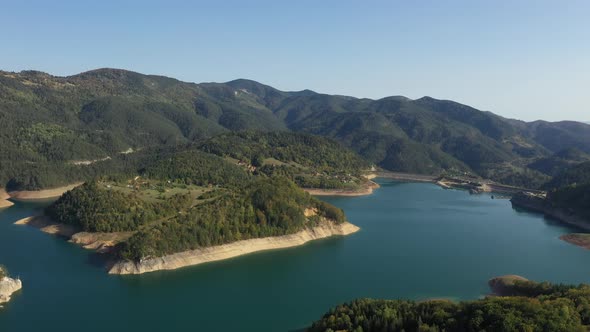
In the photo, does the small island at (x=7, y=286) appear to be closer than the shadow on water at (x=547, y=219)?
Yes

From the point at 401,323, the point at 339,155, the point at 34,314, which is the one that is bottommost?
the point at 34,314

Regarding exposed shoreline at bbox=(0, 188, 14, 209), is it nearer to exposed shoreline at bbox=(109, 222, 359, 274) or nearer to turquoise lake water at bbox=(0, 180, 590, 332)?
turquoise lake water at bbox=(0, 180, 590, 332)

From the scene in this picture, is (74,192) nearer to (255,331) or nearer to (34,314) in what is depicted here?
(34,314)

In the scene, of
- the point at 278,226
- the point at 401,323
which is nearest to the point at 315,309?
the point at 401,323

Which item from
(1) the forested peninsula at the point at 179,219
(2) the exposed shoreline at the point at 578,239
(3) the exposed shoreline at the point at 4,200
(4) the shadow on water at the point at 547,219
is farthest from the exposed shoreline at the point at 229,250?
(3) the exposed shoreline at the point at 4,200

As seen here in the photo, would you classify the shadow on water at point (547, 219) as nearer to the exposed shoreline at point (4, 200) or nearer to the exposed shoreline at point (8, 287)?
the exposed shoreline at point (8, 287)

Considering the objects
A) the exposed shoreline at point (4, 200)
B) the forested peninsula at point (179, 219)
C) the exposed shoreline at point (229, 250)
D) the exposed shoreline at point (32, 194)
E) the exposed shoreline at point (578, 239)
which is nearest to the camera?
the exposed shoreline at point (229, 250)

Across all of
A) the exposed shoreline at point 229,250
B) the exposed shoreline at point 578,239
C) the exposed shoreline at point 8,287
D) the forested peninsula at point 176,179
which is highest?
the forested peninsula at point 176,179

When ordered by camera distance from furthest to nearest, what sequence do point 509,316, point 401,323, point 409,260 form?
1. point 409,260
2. point 401,323
3. point 509,316
